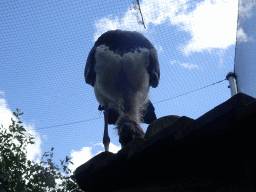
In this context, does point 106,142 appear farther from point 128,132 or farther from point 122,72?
point 122,72

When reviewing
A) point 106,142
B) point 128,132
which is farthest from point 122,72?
point 128,132

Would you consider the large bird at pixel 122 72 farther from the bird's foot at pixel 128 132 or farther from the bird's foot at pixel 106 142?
the bird's foot at pixel 128 132

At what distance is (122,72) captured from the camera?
3912 millimetres

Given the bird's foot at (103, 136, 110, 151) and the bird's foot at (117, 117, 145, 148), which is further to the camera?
the bird's foot at (103, 136, 110, 151)

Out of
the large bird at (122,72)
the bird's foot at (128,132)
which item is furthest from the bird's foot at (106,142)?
the bird's foot at (128,132)

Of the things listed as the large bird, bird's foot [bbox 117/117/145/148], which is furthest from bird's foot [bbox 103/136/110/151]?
bird's foot [bbox 117/117/145/148]

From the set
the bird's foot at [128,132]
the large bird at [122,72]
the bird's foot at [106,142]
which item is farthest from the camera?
the large bird at [122,72]

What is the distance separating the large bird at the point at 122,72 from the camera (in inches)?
153

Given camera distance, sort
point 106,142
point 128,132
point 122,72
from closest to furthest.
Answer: point 128,132
point 106,142
point 122,72

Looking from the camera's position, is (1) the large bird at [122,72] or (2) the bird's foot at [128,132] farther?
(1) the large bird at [122,72]

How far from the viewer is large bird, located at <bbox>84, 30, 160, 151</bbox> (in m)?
3.88

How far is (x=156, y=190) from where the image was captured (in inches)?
59.1

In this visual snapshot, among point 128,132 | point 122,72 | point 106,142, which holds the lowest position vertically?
point 128,132

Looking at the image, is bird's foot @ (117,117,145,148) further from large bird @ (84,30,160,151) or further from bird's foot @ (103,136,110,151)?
bird's foot @ (103,136,110,151)
